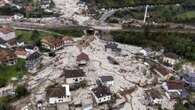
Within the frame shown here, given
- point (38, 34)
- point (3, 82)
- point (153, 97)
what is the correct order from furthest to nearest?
point (38, 34) < point (3, 82) < point (153, 97)

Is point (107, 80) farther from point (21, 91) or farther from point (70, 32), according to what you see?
point (70, 32)

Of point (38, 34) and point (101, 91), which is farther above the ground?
point (38, 34)

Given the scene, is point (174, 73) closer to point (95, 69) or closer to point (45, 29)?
point (95, 69)

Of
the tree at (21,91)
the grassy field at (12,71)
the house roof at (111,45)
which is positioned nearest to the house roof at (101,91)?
the tree at (21,91)

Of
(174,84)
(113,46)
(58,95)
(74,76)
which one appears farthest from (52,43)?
(174,84)

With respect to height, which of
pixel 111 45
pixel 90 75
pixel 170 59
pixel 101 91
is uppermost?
pixel 111 45

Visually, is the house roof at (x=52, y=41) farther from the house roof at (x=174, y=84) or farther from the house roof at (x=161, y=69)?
the house roof at (x=174, y=84)

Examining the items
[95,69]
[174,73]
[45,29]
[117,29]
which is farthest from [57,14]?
[174,73]

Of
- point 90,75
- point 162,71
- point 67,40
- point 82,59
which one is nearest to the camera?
point 90,75
